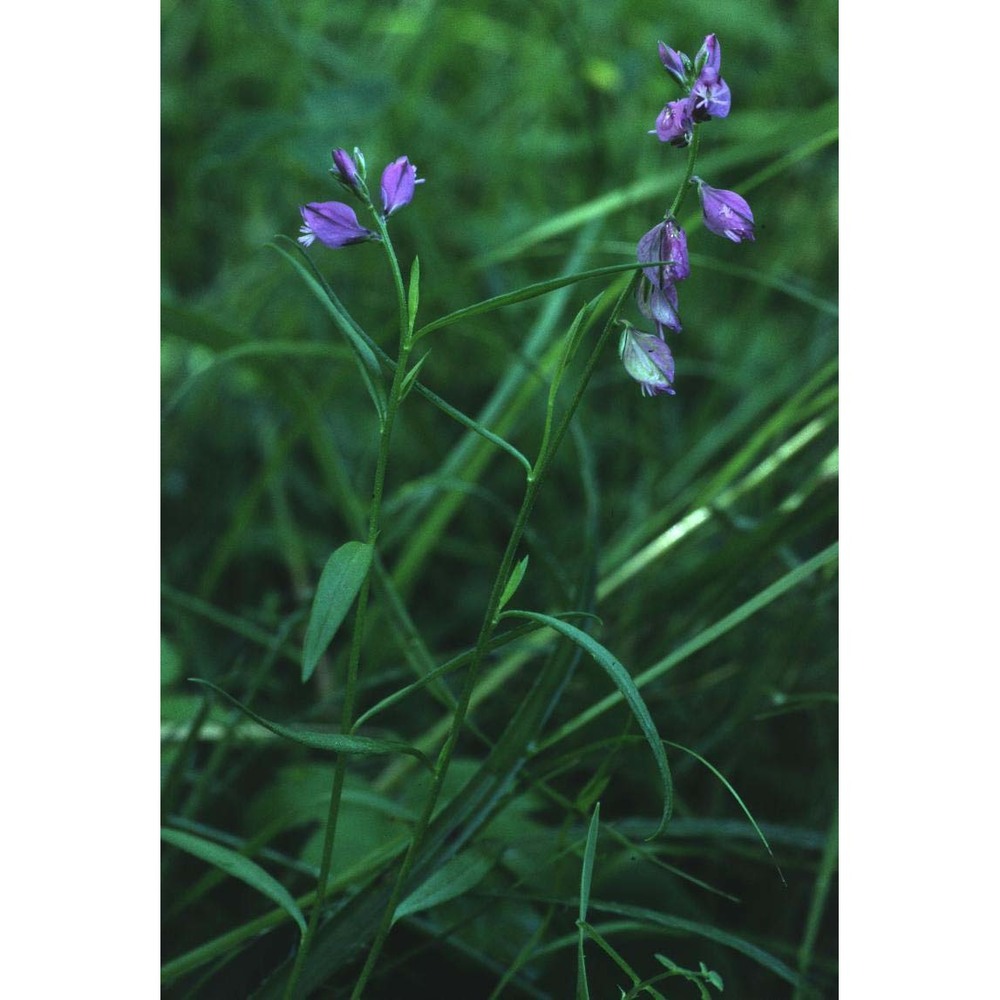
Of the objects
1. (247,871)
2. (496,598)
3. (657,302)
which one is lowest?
(247,871)

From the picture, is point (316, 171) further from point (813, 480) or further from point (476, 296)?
point (813, 480)

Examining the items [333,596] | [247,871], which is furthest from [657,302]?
[247,871]

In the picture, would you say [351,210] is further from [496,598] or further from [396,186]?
[496,598]

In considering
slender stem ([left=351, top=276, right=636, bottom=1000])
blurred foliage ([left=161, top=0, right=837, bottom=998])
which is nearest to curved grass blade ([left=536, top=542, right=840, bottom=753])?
blurred foliage ([left=161, top=0, right=837, bottom=998])

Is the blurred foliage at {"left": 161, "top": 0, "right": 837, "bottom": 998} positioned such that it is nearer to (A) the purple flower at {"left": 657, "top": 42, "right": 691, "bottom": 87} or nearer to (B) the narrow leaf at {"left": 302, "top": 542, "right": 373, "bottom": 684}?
(B) the narrow leaf at {"left": 302, "top": 542, "right": 373, "bottom": 684}

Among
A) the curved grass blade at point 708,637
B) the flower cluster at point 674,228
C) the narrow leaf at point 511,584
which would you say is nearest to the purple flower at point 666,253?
the flower cluster at point 674,228
